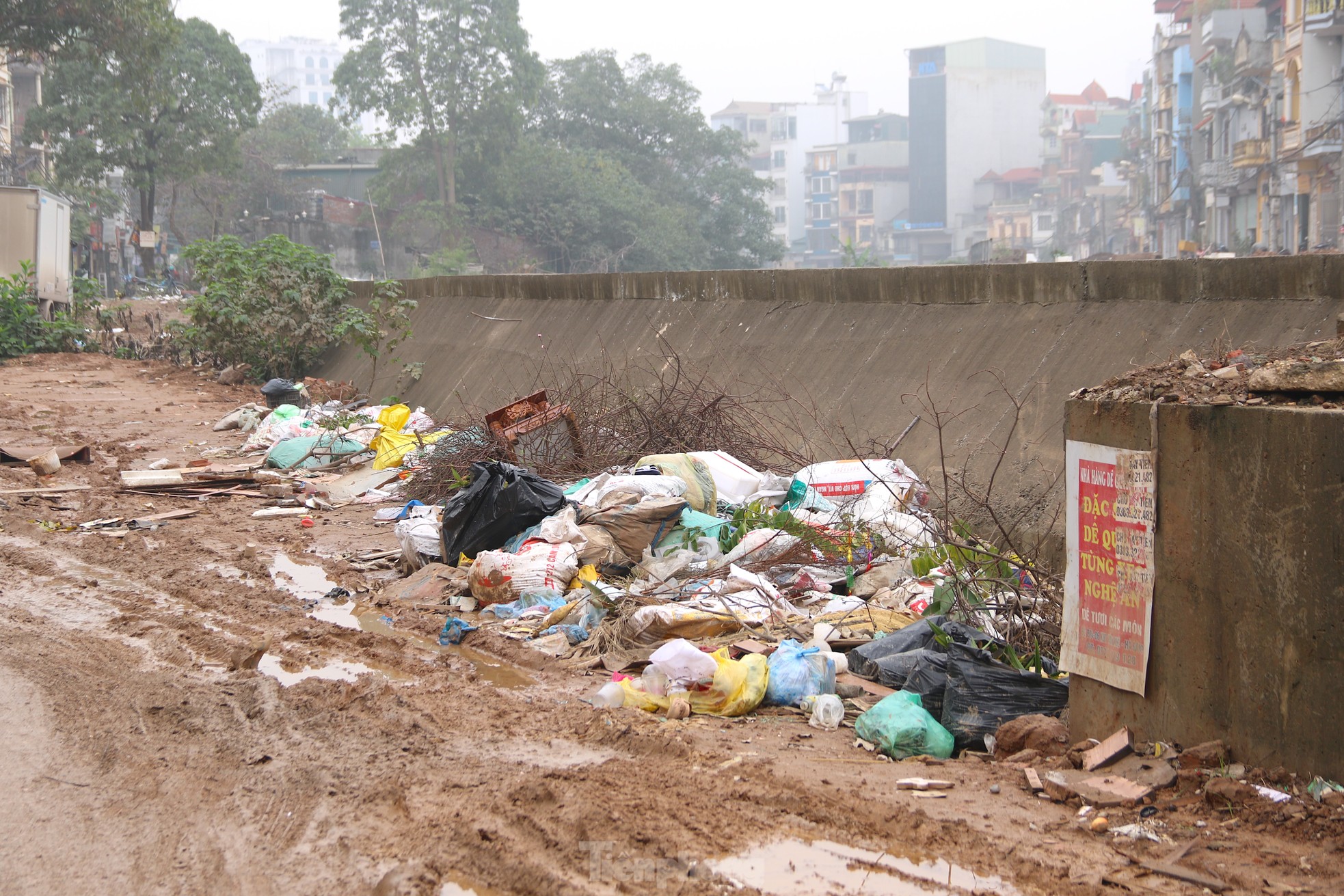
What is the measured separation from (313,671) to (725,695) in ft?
5.63

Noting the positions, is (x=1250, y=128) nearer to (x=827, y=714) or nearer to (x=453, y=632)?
(x=453, y=632)

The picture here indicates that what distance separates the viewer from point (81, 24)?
74.4 ft

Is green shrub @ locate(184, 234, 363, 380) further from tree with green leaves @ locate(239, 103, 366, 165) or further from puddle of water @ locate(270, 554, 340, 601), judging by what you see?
tree with green leaves @ locate(239, 103, 366, 165)

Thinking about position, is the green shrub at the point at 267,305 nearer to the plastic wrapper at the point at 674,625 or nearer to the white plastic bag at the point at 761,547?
the white plastic bag at the point at 761,547

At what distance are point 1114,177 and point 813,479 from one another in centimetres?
6600

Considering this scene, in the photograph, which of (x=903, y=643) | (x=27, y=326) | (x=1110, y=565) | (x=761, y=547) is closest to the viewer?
(x=1110, y=565)

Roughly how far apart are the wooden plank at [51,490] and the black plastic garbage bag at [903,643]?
21.1 ft

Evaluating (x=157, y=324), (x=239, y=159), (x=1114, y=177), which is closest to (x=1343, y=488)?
(x=157, y=324)

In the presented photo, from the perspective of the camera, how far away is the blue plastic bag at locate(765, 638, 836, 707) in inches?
163

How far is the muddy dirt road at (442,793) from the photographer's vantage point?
2701 millimetres

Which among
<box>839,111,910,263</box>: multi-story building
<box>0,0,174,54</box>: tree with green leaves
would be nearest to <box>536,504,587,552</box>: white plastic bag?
<box>0,0,174,54</box>: tree with green leaves

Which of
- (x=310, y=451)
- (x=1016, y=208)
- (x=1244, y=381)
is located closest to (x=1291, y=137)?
(x=310, y=451)

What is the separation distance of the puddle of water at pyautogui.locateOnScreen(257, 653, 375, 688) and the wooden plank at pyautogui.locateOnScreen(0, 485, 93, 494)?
448cm

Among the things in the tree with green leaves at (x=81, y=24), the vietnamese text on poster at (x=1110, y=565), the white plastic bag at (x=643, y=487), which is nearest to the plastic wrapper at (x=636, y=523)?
the white plastic bag at (x=643, y=487)
